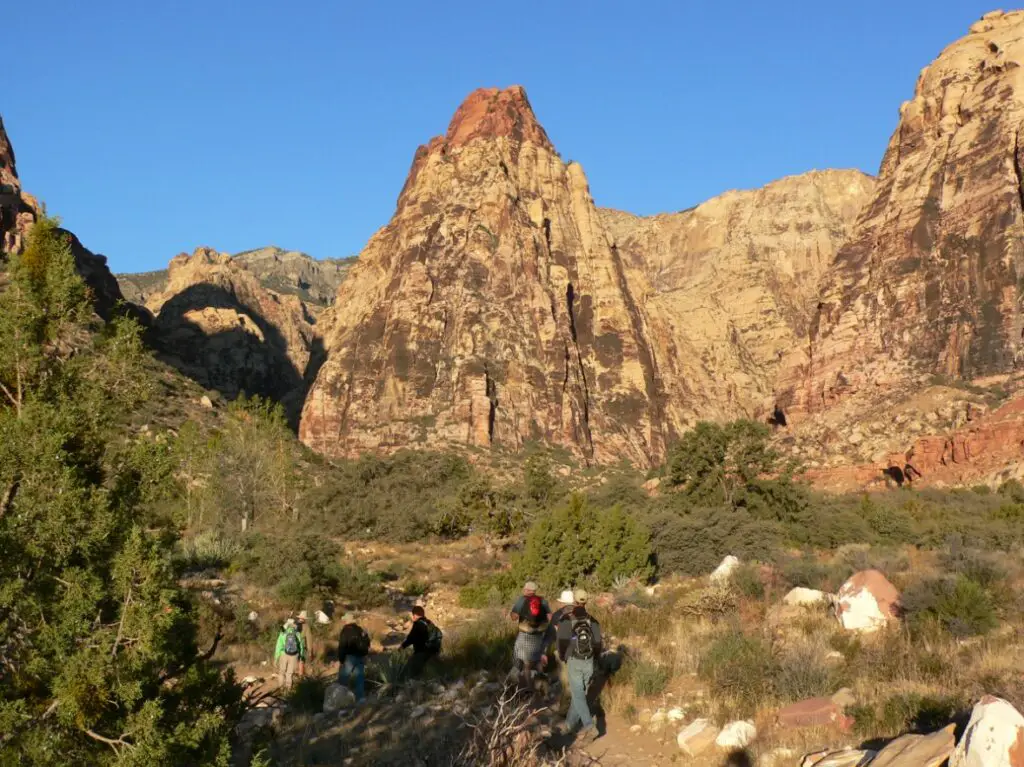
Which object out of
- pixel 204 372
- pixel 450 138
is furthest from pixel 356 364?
pixel 450 138

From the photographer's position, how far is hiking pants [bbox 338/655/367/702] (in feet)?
34.6

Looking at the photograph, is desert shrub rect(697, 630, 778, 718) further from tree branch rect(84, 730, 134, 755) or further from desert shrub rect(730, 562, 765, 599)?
tree branch rect(84, 730, 134, 755)

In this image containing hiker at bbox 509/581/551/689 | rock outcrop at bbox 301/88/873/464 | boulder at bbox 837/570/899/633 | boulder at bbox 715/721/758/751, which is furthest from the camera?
rock outcrop at bbox 301/88/873/464

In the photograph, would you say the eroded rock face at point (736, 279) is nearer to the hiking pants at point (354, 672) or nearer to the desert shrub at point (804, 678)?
the hiking pants at point (354, 672)

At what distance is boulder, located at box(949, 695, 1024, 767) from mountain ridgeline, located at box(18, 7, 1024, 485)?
43113 millimetres

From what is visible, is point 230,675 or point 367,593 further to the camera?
point 367,593

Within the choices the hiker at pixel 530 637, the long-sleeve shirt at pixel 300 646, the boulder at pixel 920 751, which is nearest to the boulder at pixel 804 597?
the hiker at pixel 530 637

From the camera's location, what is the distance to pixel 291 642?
38.1 ft

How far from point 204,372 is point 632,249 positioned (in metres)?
95.5

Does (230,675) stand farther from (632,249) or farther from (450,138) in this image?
(632,249)

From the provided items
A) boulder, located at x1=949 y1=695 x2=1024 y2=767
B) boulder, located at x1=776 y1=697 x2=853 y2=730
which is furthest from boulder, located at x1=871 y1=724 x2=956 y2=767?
boulder, located at x1=776 y1=697 x2=853 y2=730

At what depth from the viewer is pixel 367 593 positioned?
777 inches

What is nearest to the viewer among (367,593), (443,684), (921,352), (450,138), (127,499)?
(127,499)

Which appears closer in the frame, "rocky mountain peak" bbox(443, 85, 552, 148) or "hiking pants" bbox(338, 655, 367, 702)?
"hiking pants" bbox(338, 655, 367, 702)
